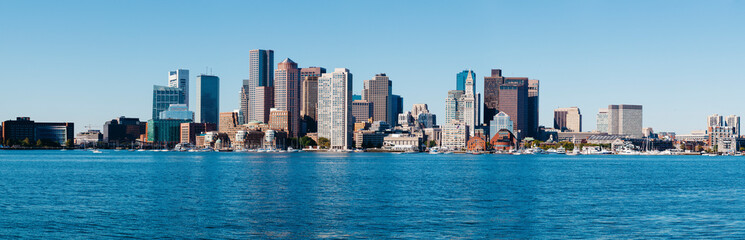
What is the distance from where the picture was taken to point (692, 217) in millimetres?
53625

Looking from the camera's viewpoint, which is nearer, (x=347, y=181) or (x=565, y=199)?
(x=565, y=199)

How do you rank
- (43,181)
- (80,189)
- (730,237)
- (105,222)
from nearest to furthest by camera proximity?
1. (730,237)
2. (105,222)
3. (80,189)
4. (43,181)

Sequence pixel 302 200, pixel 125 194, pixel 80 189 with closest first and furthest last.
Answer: pixel 302 200 < pixel 125 194 < pixel 80 189

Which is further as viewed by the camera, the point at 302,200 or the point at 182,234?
the point at 302,200

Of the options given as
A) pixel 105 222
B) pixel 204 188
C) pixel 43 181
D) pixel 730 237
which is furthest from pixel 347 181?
pixel 730 237

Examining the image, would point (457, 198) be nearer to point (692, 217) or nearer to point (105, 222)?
point (692, 217)

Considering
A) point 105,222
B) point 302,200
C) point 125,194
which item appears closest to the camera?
point 105,222

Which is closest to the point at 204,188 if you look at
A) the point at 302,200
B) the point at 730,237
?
the point at 302,200

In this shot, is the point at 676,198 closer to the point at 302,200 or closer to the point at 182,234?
the point at 302,200

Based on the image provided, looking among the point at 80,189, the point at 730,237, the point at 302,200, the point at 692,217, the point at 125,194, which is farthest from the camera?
the point at 80,189

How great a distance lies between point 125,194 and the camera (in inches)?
2771

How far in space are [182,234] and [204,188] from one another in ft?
111

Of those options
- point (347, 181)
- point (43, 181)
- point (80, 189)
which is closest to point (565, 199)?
point (347, 181)

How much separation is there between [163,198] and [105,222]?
1658 cm
